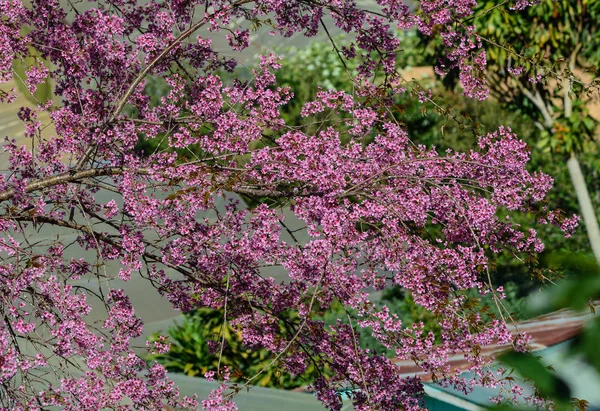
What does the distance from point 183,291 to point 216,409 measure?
4.00ft

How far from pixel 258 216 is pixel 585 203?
8.76 meters

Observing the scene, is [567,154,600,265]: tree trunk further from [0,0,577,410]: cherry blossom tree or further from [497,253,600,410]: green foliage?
[497,253,600,410]: green foliage

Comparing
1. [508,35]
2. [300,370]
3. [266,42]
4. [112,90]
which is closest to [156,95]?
[266,42]

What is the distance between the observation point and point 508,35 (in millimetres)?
12172

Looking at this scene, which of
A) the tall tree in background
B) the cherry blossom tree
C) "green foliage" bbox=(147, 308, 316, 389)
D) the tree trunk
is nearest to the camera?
the cherry blossom tree

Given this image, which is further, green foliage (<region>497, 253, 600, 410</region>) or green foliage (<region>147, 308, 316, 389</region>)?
green foliage (<region>147, 308, 316, 389</region>)

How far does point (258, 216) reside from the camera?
16.5ft

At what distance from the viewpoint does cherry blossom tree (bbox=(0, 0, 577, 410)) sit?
15.9 ft

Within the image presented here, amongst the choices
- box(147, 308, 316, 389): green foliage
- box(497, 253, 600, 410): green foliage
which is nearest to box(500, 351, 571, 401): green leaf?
box(497, 253, 600, 410): green foliage

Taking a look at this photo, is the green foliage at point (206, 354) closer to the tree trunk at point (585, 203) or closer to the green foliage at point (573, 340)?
the tree trunk at point (585, 203)

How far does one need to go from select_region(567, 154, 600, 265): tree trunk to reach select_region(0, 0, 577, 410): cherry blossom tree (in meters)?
7.26

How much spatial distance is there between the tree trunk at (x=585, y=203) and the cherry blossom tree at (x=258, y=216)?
7257 millimetres

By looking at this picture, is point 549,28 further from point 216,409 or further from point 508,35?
point 216,409

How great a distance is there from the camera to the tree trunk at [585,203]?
12547 millimetres
